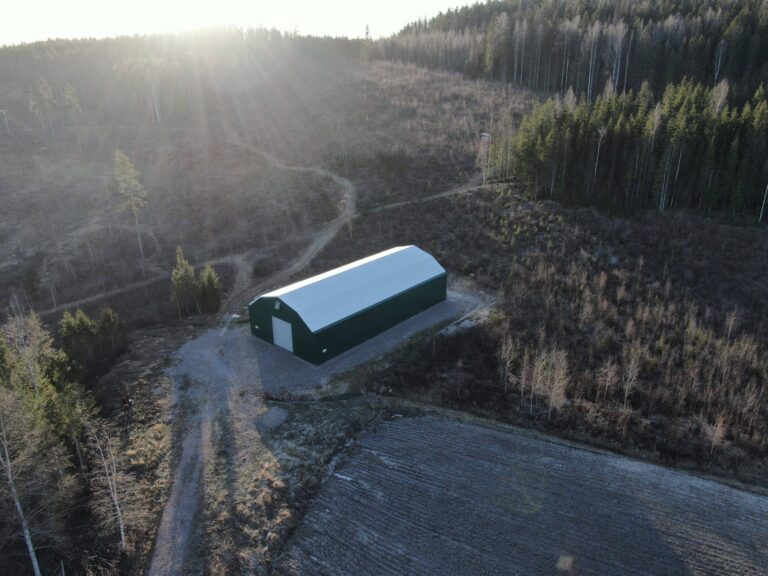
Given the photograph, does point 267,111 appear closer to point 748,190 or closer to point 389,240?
point 389,240

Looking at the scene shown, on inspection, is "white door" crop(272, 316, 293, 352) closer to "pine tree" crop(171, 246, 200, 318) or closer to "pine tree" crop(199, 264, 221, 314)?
"pine tree" crop(199, 264, 221, 314)

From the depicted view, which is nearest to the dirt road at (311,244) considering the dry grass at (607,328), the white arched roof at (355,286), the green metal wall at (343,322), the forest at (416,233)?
the forest at (416,233)

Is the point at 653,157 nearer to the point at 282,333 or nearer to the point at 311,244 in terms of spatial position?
the point at 311,244

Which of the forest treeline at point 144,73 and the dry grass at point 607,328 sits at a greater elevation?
the forest treeline at point 144,73

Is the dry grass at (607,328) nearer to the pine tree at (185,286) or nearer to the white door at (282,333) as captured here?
the white door at (282,333)

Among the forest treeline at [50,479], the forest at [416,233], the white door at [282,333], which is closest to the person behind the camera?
the forest treeline at [50,479]

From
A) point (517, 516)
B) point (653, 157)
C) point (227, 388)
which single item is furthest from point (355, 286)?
point (653, 157)

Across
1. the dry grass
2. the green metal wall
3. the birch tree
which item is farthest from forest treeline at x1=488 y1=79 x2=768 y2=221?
the birch tree

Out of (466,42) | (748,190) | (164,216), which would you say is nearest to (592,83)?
(466,42)
